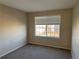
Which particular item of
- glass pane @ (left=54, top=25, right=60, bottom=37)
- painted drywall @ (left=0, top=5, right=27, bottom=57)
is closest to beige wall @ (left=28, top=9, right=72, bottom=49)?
glass pane @ (left=54, top=25, right=60, bottom=37)

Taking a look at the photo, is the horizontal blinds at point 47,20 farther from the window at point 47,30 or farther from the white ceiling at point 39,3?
the white ceiling at point 39,3

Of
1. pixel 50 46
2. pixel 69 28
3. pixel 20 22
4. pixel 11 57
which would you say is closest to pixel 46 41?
pixel 50 46

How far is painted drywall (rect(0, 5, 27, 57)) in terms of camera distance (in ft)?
10.2

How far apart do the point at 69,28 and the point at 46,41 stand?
1575 mm

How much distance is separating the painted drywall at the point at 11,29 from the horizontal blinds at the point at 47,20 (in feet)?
2.97

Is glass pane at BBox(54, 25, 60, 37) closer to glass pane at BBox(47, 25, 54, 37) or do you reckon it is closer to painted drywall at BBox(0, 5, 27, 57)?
glass pane at BBox(47, 25, 54, 37)

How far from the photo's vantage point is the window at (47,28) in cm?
421

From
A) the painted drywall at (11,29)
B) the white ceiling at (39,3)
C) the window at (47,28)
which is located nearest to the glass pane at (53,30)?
the window at (47,28)

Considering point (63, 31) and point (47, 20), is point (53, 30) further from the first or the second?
point (47, 20)

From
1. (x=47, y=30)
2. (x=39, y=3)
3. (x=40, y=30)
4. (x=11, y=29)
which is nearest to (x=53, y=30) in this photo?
(x=47, y=30)

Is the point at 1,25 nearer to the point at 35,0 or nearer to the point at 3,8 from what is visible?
the point at 3,8

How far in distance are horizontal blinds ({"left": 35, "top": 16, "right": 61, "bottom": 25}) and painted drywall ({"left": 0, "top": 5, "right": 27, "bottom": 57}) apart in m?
0.91

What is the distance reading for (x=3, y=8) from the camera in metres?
3.12

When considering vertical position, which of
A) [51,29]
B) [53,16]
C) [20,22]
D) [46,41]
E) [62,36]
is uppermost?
[53,16]
